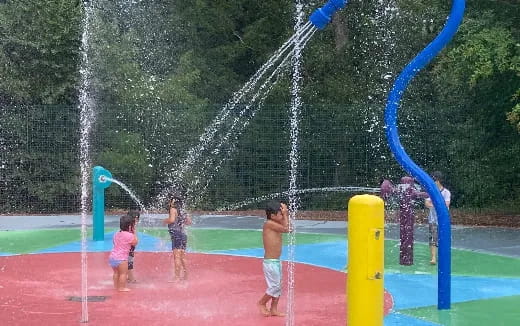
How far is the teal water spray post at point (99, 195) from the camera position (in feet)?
43.8

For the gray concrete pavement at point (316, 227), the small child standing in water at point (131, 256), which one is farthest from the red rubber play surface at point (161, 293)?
the gray concrete pavement at point (316, 227)

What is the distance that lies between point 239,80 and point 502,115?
9191 mm

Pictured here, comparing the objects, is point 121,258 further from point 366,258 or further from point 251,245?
point 366,258

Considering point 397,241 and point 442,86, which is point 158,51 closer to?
point 442,86

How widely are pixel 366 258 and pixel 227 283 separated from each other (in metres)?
5.48

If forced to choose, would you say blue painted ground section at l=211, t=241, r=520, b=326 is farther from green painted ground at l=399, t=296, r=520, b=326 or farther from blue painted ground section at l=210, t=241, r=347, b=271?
green painted ground at l=399, t=296, r=520, b=326

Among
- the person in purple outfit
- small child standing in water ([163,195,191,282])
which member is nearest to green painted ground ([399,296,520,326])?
the person in purple outfit

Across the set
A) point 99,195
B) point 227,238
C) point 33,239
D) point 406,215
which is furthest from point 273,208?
point 33,239

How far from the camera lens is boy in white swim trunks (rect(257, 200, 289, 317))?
8.02 metres

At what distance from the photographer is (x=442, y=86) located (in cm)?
2086

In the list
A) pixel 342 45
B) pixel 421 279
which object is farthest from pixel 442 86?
pixel 421 279

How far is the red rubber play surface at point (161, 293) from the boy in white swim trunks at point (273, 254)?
19 centimetres

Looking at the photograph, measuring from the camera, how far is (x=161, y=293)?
9352 millimetres

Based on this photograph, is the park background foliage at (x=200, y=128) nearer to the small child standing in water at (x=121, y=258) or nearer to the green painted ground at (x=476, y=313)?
→ the green painted ground at (x=476, y=313)
